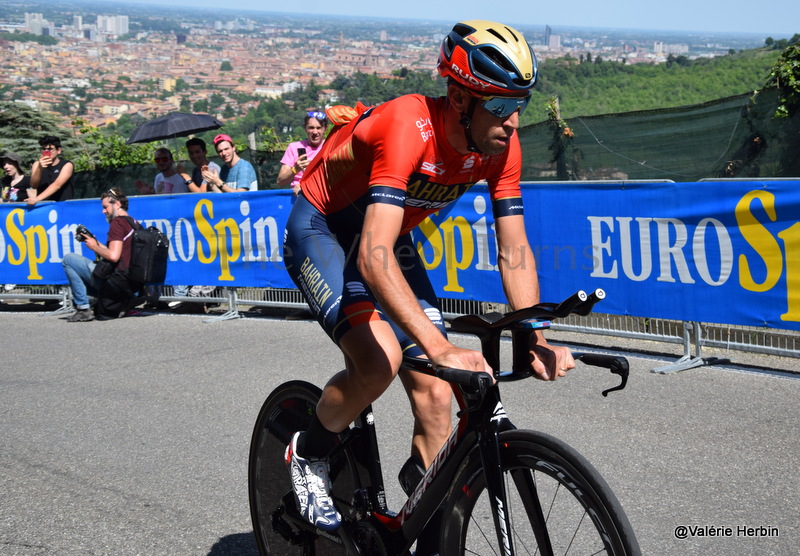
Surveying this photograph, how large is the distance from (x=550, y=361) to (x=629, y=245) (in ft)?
16.1

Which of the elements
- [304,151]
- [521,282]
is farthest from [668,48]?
[521,282]

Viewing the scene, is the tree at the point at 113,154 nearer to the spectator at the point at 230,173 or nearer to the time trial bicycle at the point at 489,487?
the spectator at the point at 230,173

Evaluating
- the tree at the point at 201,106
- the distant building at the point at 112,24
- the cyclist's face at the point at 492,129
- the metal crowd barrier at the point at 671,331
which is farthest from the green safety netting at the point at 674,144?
the distant building at the point at 112,24

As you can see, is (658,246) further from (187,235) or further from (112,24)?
(112,24)

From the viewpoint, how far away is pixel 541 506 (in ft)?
8.00

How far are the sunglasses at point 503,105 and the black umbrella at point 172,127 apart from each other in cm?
1059

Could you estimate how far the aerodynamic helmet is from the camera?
8.95ft

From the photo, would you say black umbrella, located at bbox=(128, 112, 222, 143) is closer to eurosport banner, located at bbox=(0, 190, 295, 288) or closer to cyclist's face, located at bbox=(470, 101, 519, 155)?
eurosport banner, located at bbox=(0, 190, 295, 288)

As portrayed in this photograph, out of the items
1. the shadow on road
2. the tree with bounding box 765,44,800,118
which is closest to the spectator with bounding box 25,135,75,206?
the shadow on road

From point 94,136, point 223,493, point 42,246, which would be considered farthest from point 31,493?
point 94,136

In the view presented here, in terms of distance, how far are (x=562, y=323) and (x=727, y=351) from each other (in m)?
1.52

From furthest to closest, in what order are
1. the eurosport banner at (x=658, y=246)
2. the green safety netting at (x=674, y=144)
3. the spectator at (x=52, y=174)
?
1. the spectator at (x=52, y=174)
2. the green safety netting at (x=674, y=144)
3. the eurosport banner at (x=658, y=246)

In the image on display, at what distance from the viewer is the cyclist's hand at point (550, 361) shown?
8.30 feet

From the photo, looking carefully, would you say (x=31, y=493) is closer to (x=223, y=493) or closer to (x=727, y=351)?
(x=223, y=493)
